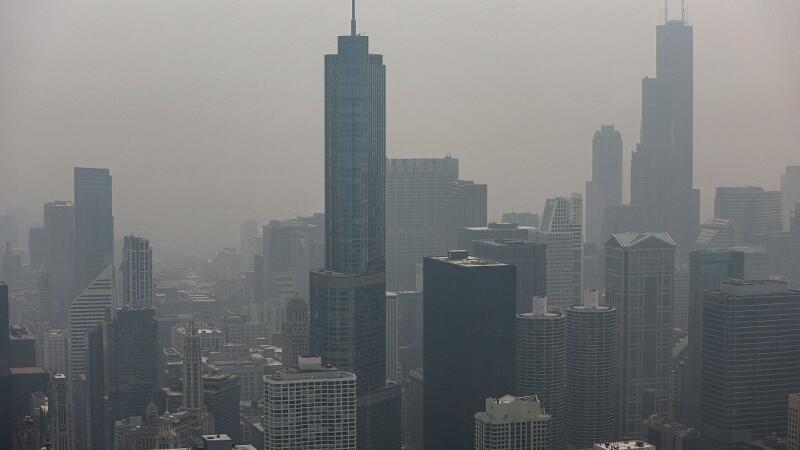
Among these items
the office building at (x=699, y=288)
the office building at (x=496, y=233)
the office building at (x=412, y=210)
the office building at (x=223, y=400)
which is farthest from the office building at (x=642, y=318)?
the office building at (x=223, y=400)

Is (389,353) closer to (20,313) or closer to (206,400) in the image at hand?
(206,400)

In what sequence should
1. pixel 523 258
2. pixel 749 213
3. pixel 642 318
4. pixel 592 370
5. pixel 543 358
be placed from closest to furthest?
pixel 543 358 → pixel 592 370 → pixel 642 318 → pixel 523 258 → pixel 749 213

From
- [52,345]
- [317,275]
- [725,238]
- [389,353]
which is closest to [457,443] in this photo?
[389,353]

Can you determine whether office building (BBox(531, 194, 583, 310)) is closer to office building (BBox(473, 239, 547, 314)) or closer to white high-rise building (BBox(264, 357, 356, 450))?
office building (BBox(473, 239, 547, 314))

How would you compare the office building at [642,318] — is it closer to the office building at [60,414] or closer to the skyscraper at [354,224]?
the skyscraper at [354,224]

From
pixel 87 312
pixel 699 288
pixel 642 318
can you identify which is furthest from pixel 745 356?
pixel 87 312

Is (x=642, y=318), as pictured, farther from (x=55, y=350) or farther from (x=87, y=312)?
(x=55, y=350)
